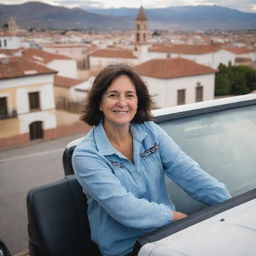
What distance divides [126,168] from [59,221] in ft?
1.39

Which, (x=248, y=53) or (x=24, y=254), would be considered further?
(x=248, y=53)

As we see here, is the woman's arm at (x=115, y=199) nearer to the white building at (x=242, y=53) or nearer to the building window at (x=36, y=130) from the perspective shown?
the building window at (x=36, y=130)

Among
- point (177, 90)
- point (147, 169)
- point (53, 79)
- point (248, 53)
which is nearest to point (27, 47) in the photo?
point (53, 79)

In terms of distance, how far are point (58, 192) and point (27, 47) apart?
2094cm

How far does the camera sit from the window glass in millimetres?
2002

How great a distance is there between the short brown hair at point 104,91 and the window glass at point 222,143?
1.20 feet

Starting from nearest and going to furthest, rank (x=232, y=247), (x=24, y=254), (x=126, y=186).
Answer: (x=232, y=247) → (x=126, y=186) → (x=24, y=254)

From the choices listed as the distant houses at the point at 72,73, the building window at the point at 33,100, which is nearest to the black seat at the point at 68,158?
the distant houses at the point at 72,73

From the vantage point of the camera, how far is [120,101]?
5.18 ft

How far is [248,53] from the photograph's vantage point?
92.6 ft

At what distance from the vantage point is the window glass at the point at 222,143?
2.00 metres

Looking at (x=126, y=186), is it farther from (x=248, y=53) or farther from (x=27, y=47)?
(x=248, y=53)

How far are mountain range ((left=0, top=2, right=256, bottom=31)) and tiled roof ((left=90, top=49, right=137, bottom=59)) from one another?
1524 millimetres

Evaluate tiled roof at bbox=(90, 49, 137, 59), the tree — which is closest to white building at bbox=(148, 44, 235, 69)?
the tree
